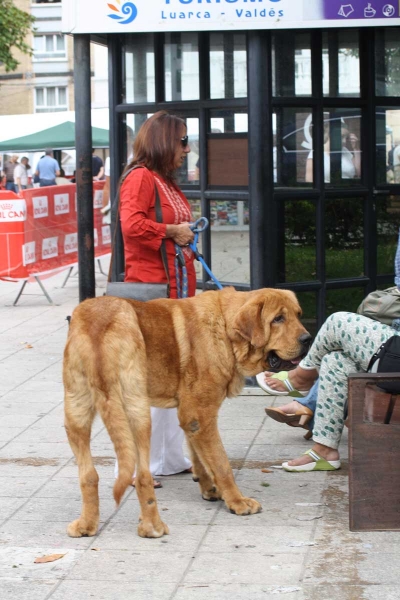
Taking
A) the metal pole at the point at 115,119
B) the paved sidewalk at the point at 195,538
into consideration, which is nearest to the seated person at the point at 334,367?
the paved sidewalk at the point at 195,538

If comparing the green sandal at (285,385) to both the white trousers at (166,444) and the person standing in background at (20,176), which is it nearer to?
the white trousers at (166,444)

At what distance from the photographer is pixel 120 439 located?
4.41 m

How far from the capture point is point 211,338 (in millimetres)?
4984

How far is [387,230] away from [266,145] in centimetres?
156

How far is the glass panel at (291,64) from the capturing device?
7547mm

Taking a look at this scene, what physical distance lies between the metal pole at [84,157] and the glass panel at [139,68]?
0.53 m

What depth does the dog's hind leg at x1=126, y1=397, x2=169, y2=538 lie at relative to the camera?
4578 millimetres

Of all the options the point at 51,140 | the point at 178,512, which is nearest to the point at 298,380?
the point at 178,512

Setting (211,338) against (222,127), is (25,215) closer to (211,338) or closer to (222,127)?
(222,127)

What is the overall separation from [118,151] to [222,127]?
985 mm

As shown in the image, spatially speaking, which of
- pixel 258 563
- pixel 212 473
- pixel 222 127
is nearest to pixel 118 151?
pixel 222 127

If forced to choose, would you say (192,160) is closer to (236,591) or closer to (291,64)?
(291,64)

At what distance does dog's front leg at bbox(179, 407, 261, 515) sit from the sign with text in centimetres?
327

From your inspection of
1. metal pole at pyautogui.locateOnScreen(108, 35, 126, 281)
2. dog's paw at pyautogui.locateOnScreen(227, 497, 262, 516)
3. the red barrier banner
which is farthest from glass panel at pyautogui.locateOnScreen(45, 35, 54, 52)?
dog's paw at pyautogui.locateOnScreen(227, 497, 262, 516)
